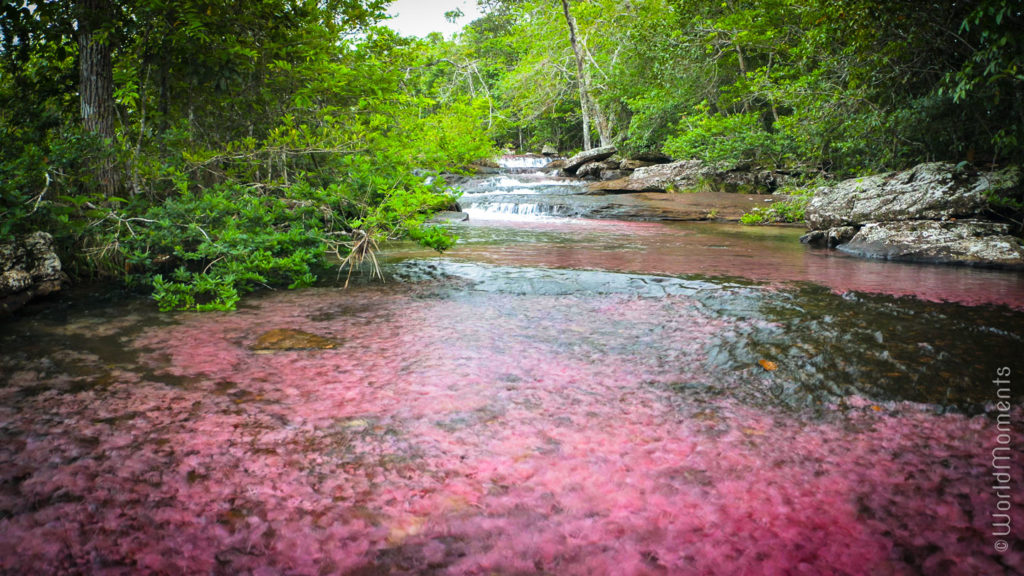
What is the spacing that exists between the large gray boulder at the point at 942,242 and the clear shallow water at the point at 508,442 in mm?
3067

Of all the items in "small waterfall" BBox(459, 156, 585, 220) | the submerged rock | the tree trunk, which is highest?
the tree trunk

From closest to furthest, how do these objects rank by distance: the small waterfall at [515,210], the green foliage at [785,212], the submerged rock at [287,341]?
the submerged rock at [287,341] → the green foliage at [785,212] → the small waterfall at [515,210]

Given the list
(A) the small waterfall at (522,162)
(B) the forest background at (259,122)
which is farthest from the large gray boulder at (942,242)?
(A) the small waterfall at (522,162)

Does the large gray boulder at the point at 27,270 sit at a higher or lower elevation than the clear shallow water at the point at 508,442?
higher

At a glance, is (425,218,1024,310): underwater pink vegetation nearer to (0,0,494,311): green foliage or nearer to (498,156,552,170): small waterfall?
(0,0,494,311): green foliage

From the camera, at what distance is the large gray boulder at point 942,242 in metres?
5.62

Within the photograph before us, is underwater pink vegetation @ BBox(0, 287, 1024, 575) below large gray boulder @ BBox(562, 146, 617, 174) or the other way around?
below

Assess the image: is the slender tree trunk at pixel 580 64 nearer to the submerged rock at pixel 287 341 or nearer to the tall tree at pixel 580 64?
the tall tree at pixel 580 64

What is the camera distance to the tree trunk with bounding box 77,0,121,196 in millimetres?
4320

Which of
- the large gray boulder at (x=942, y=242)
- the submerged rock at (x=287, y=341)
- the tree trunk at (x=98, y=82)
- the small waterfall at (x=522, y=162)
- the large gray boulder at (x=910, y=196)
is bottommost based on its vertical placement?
the large gray boulder at (x=942, y=242)

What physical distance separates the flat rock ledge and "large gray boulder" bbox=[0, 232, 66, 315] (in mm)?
8329

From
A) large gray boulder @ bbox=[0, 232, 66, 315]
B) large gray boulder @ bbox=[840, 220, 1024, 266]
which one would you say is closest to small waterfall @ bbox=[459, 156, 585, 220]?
large gray boulder @ bbox=[840, 220, 1024, 266]

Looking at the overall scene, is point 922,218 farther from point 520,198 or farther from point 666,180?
point 666,180

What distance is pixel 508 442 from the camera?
5.75ft
